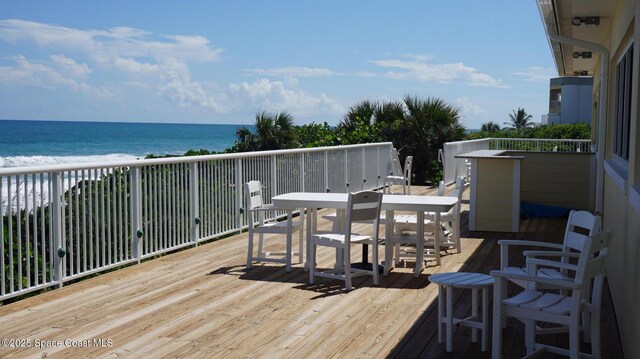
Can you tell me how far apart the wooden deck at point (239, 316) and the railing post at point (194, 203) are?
1057mm

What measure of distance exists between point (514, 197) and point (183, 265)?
5.15 m

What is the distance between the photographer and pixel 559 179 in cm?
1423

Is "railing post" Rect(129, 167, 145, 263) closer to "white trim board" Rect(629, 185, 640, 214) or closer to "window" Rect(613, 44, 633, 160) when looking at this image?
"window" Rect(613, 44, 633, 160)

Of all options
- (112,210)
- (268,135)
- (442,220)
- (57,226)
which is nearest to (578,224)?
(442,220)

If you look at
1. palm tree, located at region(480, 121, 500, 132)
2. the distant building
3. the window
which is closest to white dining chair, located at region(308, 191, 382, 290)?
the window

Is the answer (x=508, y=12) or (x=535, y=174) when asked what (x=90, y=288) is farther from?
(x=508, y=12)

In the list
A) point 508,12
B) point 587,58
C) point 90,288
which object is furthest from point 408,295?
point 508,12

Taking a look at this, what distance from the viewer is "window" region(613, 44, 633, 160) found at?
795 cm

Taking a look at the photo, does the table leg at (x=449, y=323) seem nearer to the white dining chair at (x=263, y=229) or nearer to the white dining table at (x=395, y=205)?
the white dining table at (x=395, y=205)

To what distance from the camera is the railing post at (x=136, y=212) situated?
8438 millimetres

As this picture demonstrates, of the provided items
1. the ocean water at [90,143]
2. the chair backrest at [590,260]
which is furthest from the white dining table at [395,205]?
the ocean water at [90,143]

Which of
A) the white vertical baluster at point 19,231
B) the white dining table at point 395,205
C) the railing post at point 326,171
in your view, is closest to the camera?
the white vertical baluster at point 19,231

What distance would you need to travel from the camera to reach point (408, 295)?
721 cm

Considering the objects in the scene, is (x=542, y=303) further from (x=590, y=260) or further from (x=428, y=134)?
(x=428, y=134)
